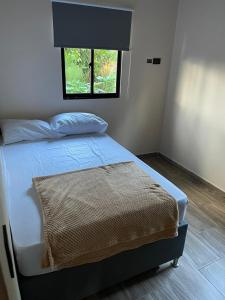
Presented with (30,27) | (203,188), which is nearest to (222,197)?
(203,188)

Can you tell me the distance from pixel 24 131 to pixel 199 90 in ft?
6.93

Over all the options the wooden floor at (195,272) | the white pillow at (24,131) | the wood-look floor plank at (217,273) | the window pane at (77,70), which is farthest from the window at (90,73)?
the wood-look floor plank at (217,273)

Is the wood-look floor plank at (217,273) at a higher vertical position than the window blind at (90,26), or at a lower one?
lower

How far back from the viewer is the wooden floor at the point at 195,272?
1.57 meters

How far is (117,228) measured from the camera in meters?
1.35

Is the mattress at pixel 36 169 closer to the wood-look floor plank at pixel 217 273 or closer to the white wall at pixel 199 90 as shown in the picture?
the wood-look floor plank at pixel 217 273

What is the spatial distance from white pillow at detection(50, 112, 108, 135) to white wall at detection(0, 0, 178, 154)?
0.32 meters

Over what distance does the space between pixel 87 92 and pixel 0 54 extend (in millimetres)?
1048

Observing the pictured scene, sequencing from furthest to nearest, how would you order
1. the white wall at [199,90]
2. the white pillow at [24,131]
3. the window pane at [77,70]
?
the window pane at [77,70] → the white wall at [199,90] → the white pillow at [24,131]

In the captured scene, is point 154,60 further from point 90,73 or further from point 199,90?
point 90,73

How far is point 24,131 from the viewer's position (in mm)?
2363

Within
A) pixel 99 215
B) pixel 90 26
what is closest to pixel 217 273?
pixel 99 215

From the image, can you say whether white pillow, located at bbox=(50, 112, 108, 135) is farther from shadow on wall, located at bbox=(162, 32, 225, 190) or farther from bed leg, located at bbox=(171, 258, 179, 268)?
bed leg, located at bbox=(171, 258, 179, 268)

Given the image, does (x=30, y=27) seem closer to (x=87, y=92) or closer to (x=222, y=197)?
(x=87, y=92)
